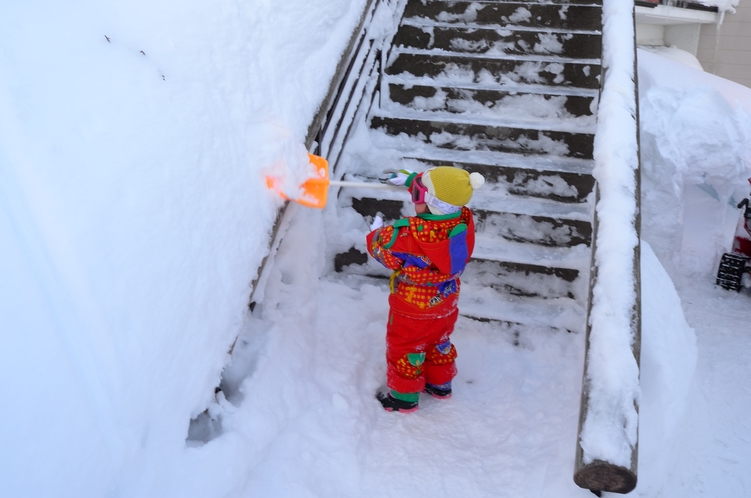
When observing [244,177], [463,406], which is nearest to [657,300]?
[463,406]

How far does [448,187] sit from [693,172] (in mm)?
3824

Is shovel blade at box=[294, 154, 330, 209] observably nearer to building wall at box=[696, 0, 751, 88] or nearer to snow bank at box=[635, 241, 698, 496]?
snow bank at box=[635, 241, 698, 496]

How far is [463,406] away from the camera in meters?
2.66

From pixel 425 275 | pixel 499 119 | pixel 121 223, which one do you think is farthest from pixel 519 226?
pixel 121 223

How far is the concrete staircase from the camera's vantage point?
10.3ft

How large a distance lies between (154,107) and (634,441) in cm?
187

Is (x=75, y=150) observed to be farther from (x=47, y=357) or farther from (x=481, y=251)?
(x=481, y=251)

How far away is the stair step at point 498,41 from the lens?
3824 millimetres

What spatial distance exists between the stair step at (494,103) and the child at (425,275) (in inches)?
57.1

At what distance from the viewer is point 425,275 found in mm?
2422

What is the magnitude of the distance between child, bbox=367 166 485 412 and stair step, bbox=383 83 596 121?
145 centimetres

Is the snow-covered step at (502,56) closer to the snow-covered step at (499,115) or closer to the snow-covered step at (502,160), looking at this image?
the snow-covered step at (499,115)

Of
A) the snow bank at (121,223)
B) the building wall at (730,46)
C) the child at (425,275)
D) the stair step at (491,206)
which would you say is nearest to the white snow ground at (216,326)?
the snow bank at (121,223)

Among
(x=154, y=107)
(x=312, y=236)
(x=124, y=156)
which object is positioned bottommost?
(x=312, y=236)
